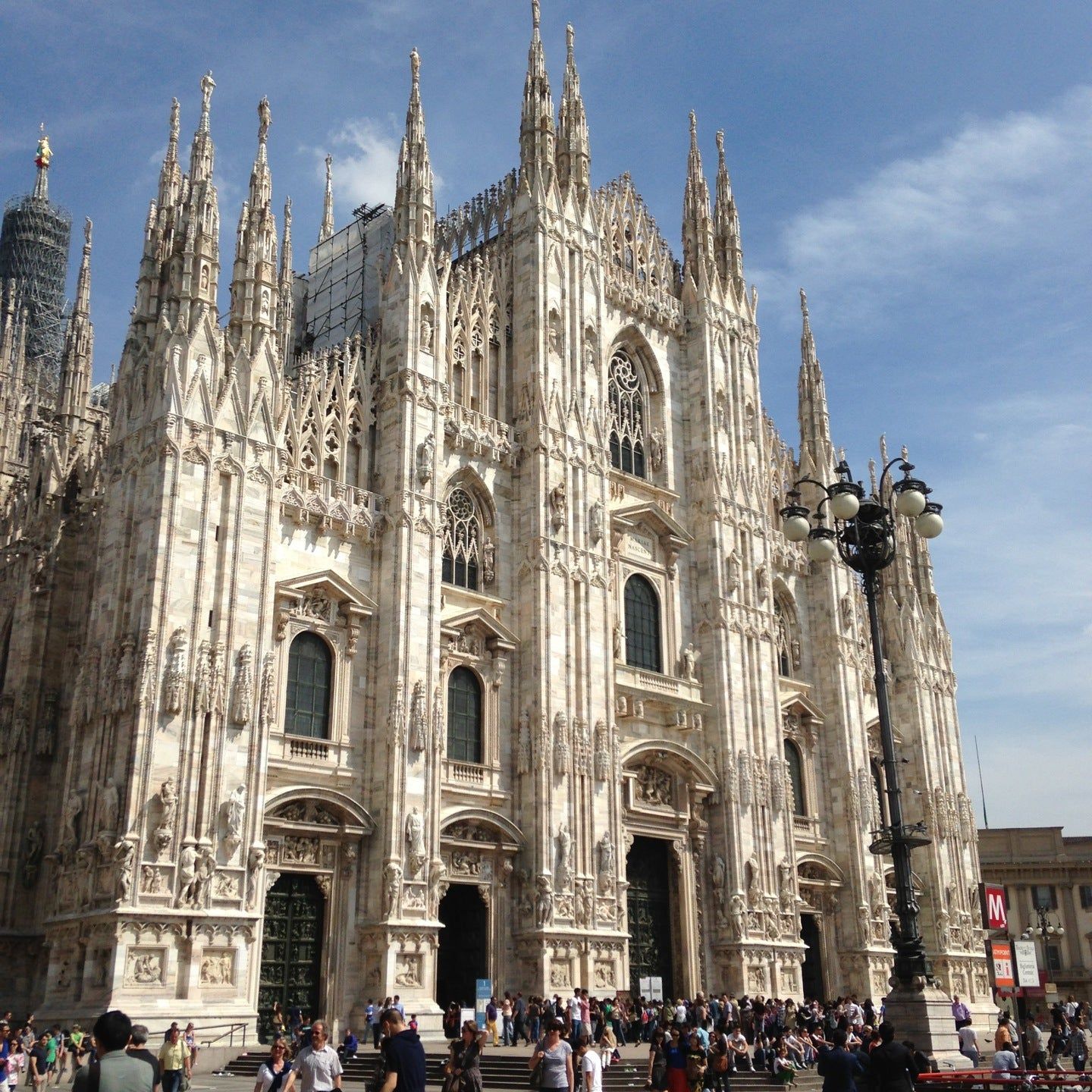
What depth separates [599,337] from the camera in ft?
119

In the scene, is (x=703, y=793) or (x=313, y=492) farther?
(x=703, y=793)

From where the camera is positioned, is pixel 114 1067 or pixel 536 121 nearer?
pixel 114 1067

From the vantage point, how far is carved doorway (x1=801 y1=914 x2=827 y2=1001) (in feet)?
122

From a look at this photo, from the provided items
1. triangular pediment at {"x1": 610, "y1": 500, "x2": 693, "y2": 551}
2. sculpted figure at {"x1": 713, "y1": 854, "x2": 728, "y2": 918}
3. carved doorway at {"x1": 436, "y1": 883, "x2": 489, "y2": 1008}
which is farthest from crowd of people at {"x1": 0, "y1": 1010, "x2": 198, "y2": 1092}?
triangular pediment at {"x1": 610, "y1": 500, "x2": 693, "y2": 551}

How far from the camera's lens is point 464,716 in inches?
1192

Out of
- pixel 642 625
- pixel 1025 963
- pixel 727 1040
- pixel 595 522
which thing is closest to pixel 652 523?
pixel 642 625

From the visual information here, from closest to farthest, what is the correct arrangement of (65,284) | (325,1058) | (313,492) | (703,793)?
1. (325,1058)
2. (313,492)
3. (703,793)
4. (65,284)

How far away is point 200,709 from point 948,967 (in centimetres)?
2786

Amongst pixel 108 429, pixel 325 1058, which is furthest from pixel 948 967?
pixel 325 1058

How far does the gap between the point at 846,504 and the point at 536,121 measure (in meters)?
22.7

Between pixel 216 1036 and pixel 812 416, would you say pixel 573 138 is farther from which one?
pixel 216 1036

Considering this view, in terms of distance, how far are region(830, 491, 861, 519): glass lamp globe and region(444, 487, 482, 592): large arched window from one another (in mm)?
14305

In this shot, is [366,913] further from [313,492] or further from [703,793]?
[703,793]

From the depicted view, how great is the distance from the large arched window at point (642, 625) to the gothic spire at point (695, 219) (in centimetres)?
1160
